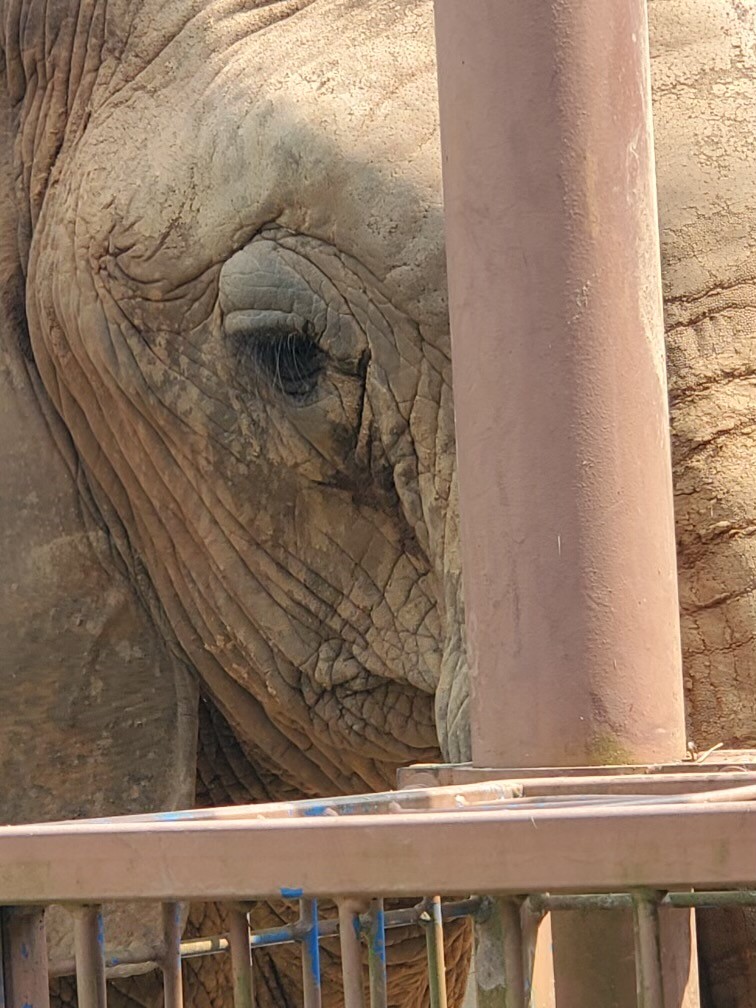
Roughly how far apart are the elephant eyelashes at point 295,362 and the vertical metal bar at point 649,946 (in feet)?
4.49

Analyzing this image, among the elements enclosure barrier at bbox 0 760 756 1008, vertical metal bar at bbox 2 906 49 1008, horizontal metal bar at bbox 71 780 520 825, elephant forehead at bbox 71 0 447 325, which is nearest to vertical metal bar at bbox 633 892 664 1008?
enclosure barrier at bbox 0 760 756 1008

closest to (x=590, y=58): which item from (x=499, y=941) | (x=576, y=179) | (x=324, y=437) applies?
(x=576, y=179)

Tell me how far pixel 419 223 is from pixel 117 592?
77 centimetres

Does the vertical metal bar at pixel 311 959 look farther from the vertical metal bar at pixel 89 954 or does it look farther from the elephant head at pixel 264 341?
the elephant head at pixel 264 341

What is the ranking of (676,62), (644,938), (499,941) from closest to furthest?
(644,938), (499,941), (676,62)

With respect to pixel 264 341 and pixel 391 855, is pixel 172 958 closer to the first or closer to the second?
pixel 391 855

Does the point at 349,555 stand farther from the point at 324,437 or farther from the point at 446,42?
the point at 446,42

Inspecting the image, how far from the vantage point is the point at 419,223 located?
7.13ft

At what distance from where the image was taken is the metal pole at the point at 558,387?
1.49 metres

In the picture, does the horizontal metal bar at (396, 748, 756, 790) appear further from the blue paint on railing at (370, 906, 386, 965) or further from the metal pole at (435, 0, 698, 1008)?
the blue paint on railing at (370, 906, 386, 965)

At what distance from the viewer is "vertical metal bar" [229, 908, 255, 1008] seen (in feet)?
A: 3.70

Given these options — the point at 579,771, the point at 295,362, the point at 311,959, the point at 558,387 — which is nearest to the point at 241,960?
the point at 311,959

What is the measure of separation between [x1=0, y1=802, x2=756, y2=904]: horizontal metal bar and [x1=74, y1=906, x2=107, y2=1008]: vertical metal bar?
0.02 metres

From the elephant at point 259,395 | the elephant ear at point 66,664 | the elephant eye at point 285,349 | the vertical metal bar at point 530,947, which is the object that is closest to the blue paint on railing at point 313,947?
the vertical metal bar at point 530,947
